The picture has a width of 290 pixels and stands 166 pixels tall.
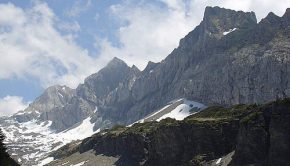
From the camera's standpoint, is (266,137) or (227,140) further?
(227,140)

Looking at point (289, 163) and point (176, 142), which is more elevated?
point (176, 142)

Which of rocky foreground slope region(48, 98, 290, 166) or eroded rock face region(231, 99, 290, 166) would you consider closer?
eroded rock face region(231, 99, 290, 166)

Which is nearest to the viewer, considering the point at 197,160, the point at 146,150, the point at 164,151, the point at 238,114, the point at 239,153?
the point at 239,153

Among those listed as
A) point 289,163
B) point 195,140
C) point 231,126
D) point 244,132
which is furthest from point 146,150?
point 289,163

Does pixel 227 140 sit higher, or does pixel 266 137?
pixel 227 140

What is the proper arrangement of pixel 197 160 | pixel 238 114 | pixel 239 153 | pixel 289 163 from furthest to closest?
pixel 238 114
pixel 197 160
pixel 239 153
pixel 289 163

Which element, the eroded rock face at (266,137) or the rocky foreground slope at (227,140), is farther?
the rocky foreground slope at (227,140)

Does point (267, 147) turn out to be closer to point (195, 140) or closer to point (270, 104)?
point (270, 104)

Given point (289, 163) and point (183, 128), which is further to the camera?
point (183, 128)

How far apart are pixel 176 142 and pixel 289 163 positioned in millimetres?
60129

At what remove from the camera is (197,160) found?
14325 cm

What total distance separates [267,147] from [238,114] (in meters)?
38.2

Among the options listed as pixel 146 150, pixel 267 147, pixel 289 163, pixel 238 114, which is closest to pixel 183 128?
pixel 238 114

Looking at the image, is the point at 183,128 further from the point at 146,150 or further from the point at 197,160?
the point at 146,150
